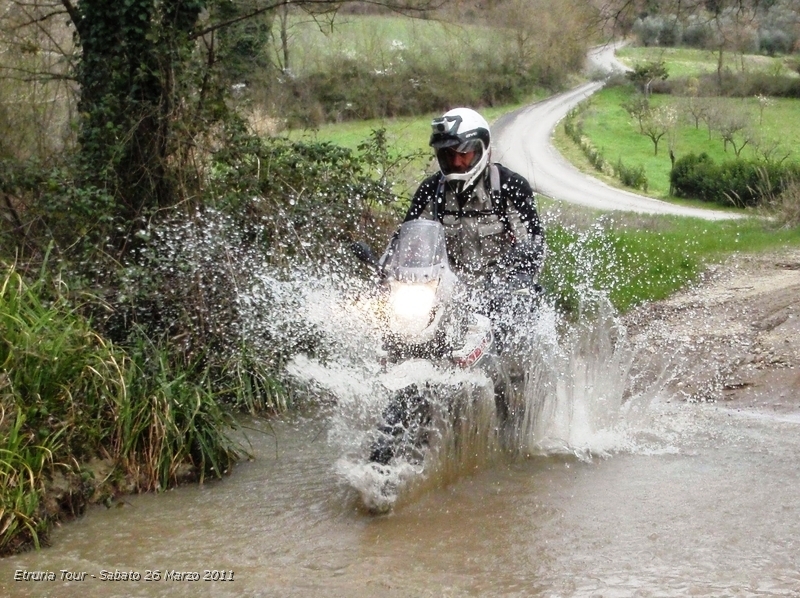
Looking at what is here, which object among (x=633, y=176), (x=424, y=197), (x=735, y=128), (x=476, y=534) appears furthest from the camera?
(x=633, y=176)

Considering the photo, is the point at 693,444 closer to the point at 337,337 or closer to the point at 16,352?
the point at 337,337

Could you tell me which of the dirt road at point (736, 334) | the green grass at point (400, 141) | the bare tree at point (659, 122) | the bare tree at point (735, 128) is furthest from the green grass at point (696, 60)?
the dirt road at point (736, 334)

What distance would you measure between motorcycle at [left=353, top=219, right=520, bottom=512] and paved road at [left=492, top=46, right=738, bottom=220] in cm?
1884

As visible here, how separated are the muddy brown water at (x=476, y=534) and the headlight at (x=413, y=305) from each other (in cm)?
110

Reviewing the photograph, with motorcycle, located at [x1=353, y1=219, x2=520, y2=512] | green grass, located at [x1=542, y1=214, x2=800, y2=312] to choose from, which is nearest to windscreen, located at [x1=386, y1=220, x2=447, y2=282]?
motorcycle, located at [x1=353, y1=219, x2=520, y2=512]

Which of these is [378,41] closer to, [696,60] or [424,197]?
[424,197]

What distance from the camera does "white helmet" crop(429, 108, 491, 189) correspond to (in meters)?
6.16

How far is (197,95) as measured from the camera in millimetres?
10164

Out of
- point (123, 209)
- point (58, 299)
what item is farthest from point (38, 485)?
point (123, 209)

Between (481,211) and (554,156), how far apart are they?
2742cm

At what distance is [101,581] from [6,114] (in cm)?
751

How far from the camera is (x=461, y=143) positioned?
20.2 feet

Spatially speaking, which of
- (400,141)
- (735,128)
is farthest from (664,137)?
(400,141)

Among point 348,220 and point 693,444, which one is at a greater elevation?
point 348,220
